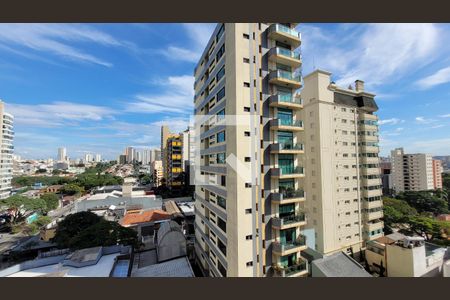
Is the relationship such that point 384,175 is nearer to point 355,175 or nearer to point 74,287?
point 355,175

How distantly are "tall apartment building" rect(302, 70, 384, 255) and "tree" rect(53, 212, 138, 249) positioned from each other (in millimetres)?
10025

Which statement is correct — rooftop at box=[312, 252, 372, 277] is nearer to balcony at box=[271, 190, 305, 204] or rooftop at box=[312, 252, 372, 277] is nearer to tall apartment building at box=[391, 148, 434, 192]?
balcony at box=[271, 190, 305, 204]

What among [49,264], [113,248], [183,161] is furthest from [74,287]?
[183,161]

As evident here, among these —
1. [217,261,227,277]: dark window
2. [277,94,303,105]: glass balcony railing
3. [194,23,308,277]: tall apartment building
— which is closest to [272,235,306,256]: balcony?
[194,23,308,277]: tall apartment building

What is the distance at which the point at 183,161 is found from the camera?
28.8 meters

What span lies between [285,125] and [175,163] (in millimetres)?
24381

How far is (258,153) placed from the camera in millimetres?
6055

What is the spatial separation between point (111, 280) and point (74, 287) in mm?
452

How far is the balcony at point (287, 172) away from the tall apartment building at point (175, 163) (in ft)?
76.1

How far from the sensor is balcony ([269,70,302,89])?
20.7ft

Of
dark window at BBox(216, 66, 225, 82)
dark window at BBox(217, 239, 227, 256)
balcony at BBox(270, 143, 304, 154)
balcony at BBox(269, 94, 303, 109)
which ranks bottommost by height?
dark window at BBox(217, 239, 227, 256)

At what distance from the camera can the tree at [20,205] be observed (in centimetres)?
1573

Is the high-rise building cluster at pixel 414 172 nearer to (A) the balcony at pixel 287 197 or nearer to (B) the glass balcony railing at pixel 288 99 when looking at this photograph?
(A) the balcony at pixel 287 197

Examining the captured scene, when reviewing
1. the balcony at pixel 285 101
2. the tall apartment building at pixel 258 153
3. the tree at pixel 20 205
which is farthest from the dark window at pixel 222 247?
the tree at pixel 20 205
